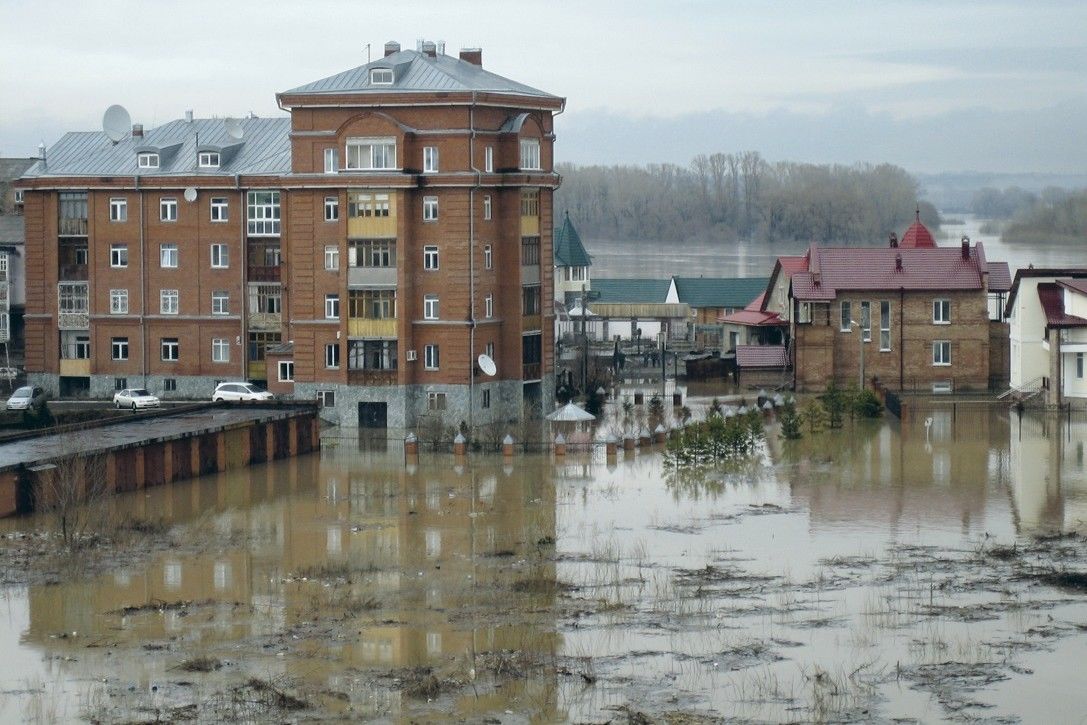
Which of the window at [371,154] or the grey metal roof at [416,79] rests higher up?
the grey metal roof at [416,79]

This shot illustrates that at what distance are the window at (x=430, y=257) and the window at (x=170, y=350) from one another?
829cm

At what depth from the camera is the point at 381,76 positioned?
44.0 metres

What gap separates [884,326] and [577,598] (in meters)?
26.8

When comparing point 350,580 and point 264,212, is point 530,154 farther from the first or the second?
point 350,580

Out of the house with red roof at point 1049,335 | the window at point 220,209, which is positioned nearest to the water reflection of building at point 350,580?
A: the window at point 220,209

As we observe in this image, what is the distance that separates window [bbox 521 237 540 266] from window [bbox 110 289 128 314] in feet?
35.8

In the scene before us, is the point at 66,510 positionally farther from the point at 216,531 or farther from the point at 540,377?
the point at 540,377

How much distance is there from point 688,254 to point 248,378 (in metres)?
97.4

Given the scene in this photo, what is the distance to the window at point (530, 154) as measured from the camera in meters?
44.9

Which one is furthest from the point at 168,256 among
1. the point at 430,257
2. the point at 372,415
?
the point at 430,257

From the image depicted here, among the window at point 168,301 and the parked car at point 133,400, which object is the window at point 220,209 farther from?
the parked car at point 133,400

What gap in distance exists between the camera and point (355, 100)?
43594 mm

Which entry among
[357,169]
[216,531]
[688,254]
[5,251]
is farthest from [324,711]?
[688,254]

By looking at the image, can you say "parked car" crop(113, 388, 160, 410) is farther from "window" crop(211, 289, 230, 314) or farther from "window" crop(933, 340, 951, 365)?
"window" crop(933, 340, 951, 365)
